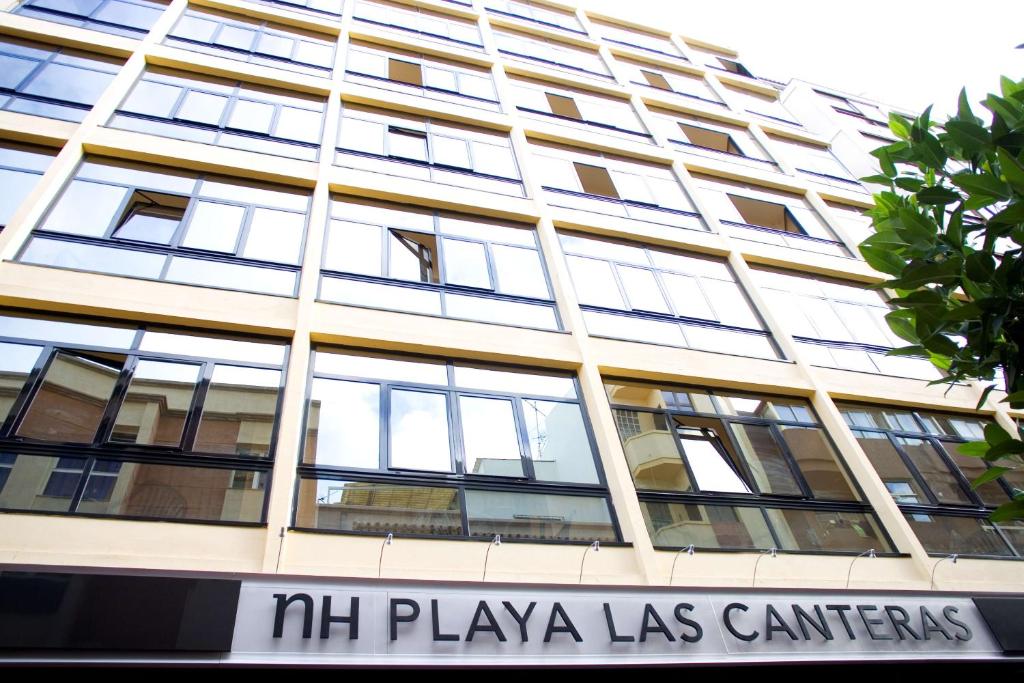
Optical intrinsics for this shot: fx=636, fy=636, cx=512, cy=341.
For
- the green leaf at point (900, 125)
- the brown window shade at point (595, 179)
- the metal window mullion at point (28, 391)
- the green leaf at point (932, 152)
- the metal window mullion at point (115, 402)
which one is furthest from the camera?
the brown window shade at point (595, 179)

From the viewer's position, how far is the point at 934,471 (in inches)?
403

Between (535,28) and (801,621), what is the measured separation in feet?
56.5

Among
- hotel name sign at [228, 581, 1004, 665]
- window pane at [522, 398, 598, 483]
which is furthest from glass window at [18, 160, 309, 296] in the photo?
hotel name sign at [228, 581, 1004, 665]

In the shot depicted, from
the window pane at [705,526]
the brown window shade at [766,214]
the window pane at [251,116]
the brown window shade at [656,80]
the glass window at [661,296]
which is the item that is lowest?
the window pane at [705,526]

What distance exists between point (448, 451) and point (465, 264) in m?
3.67

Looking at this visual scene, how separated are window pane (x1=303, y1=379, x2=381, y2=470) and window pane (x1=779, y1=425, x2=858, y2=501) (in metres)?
6.23

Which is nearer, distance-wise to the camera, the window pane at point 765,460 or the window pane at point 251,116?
the window pane at point 765,460

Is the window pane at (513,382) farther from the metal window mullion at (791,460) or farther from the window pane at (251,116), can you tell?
the window pane at (251,116)

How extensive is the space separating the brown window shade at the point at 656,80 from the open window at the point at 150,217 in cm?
1427

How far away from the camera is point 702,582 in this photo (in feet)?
24.3

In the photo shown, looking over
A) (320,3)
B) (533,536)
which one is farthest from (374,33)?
(533,536)

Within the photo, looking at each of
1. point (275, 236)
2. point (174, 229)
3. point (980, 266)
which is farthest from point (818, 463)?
point (174, 229)

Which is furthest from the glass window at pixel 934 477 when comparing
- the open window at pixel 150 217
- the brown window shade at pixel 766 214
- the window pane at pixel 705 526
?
the open window at pixel 150 217

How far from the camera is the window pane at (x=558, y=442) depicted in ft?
26.6
